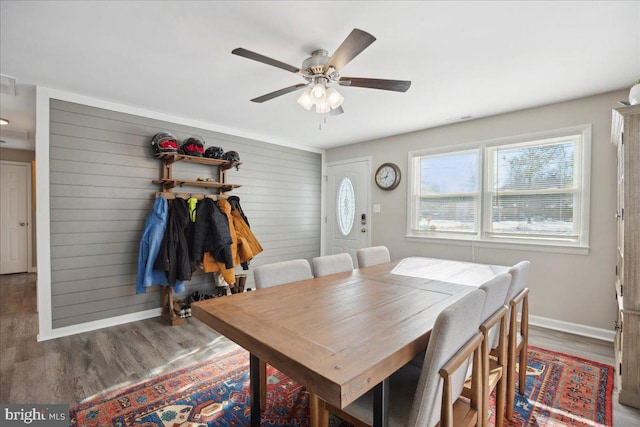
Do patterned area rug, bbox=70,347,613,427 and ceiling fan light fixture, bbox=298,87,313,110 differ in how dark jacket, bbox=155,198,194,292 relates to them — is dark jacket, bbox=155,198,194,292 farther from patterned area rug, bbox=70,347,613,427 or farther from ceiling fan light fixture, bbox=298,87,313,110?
ceiling fan light fixture, bbox=298,87,313,110

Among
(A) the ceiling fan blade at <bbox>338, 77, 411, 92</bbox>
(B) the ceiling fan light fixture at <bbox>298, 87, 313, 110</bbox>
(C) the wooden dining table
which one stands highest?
(A) the ceiling fan blade at <bbox>338, 77, 411, 92</bbox>

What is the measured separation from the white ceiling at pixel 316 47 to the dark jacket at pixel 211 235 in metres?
1.20

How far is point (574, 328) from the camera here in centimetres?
303

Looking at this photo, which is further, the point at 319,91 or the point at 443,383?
the point at 319,91

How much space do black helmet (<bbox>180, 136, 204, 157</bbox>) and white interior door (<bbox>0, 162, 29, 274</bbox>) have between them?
4554mm

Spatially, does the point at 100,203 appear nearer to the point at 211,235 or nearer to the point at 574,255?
the point at 211,235

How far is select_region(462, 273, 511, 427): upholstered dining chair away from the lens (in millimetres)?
1320

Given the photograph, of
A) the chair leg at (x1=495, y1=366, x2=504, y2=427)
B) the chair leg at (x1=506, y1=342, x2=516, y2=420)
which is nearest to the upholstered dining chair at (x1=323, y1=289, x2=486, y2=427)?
the chair leg at (x1=495, y1=366, x2=504, y2=427)

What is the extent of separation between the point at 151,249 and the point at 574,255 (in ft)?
14.4

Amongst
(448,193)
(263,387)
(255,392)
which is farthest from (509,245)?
(255,392)

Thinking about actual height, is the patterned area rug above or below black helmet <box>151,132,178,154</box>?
below

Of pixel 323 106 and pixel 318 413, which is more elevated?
pixel 323 106

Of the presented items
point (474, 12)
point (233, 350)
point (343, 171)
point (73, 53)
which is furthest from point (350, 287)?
point (343, 171)

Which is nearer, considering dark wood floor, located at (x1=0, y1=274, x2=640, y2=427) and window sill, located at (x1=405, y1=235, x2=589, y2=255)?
dark wood floor, located at (x1=0, y1=274, x2=640, y2=427)
